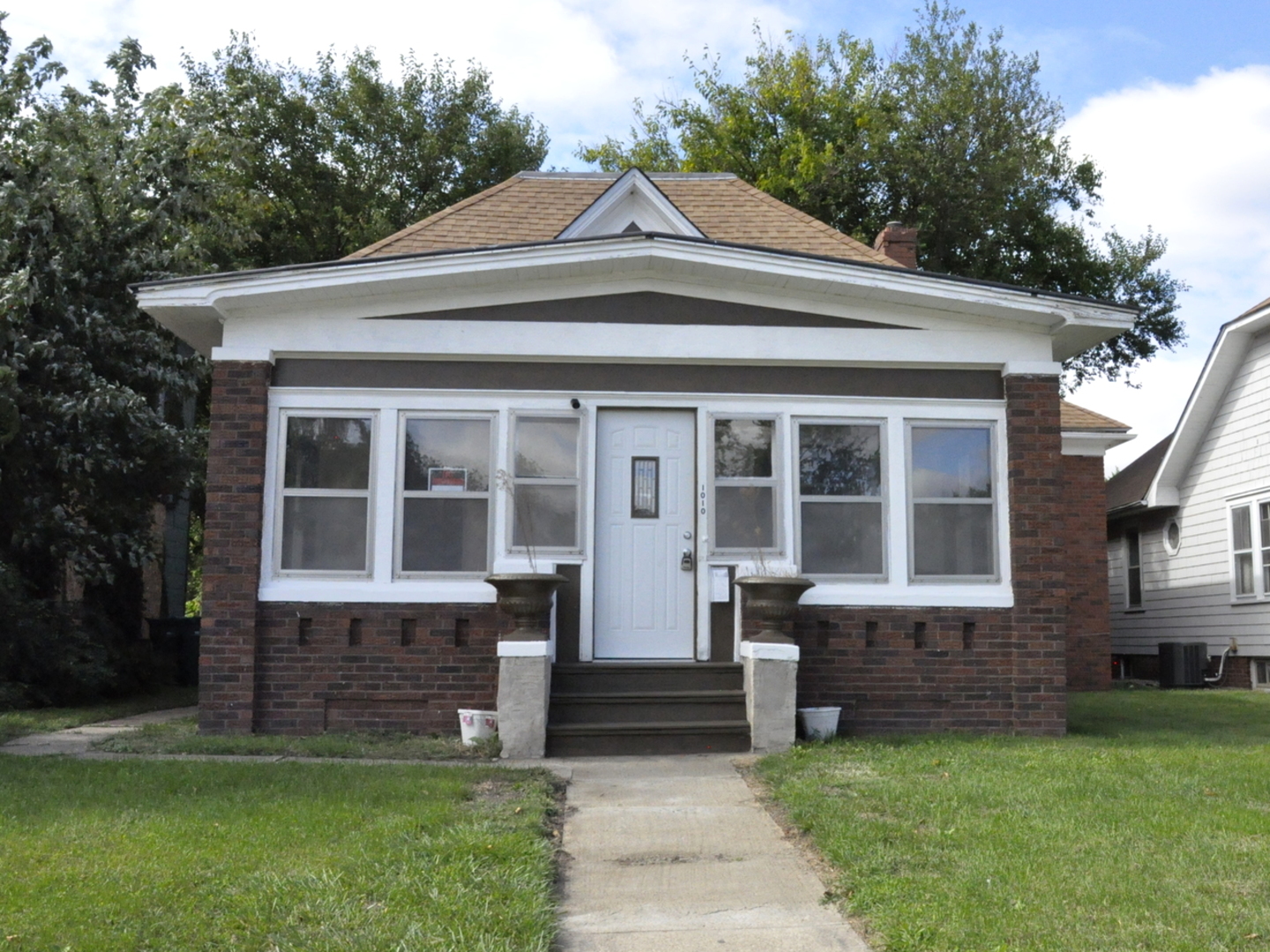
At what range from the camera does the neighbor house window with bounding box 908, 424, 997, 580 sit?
10859 mm

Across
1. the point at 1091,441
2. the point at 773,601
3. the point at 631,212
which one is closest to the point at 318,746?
the point at 773,601

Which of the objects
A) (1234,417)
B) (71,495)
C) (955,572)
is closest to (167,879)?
(955,572)

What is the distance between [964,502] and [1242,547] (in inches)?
365

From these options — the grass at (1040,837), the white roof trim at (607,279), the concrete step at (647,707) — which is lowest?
the grass at (1040,837)

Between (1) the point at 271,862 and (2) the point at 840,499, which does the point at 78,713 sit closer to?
(2) the point at 840,499

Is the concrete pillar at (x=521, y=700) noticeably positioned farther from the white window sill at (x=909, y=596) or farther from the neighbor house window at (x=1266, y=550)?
the neighbor house window at (x=1266, y=550)

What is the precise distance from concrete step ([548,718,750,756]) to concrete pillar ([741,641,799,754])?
157mm

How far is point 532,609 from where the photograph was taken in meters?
9.61

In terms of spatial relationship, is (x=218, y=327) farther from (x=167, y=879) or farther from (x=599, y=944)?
(x=599, y=944)

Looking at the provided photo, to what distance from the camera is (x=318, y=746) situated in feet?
30.8

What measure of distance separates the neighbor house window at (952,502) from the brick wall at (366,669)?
12.0 ft

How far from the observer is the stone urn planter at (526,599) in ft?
31.4

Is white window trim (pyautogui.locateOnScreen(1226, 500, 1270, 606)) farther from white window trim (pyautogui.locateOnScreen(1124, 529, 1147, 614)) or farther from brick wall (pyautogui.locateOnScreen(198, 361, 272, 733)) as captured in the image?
brick wall (pyautogui.locateOnScreen(198, 361, 272, 733))

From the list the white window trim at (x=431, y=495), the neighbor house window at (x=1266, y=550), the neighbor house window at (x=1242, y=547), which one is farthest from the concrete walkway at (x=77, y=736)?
the neighbor house window at (x=1242, y=547)
